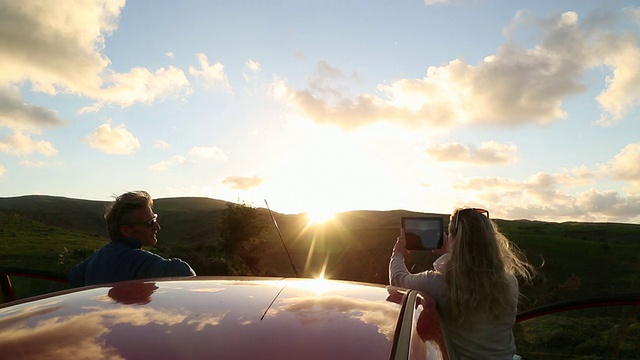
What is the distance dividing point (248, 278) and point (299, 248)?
214 feet

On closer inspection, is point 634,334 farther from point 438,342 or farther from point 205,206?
point 205,206

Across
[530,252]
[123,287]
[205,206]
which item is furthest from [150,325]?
[205,206]

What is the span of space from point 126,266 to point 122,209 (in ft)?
2.49

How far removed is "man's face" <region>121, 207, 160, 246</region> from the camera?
160 inches

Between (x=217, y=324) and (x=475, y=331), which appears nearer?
(x=217, y=324)

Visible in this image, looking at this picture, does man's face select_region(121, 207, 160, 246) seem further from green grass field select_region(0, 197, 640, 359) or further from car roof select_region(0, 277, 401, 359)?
car roof select_region(0, 277, 401, 359)

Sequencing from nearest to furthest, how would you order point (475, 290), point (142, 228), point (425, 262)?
point (475, 290) → point (142, 228) → point (425, 262)

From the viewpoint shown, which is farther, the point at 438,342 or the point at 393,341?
the point at 438,342

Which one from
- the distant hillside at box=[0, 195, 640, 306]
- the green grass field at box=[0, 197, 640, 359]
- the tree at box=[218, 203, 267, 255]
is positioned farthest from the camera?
the tree at box=[218, 203, 267, 255]

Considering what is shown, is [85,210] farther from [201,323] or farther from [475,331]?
[201,323]

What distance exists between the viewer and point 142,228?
13.5ft

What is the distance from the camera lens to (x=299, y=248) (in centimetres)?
6719

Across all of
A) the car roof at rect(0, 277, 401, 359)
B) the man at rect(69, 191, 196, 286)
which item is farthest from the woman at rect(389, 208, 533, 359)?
the man at rect(69, 191, 196, 286)

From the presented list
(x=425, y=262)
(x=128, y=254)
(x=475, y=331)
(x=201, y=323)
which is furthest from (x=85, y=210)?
(x=201, y=323)
